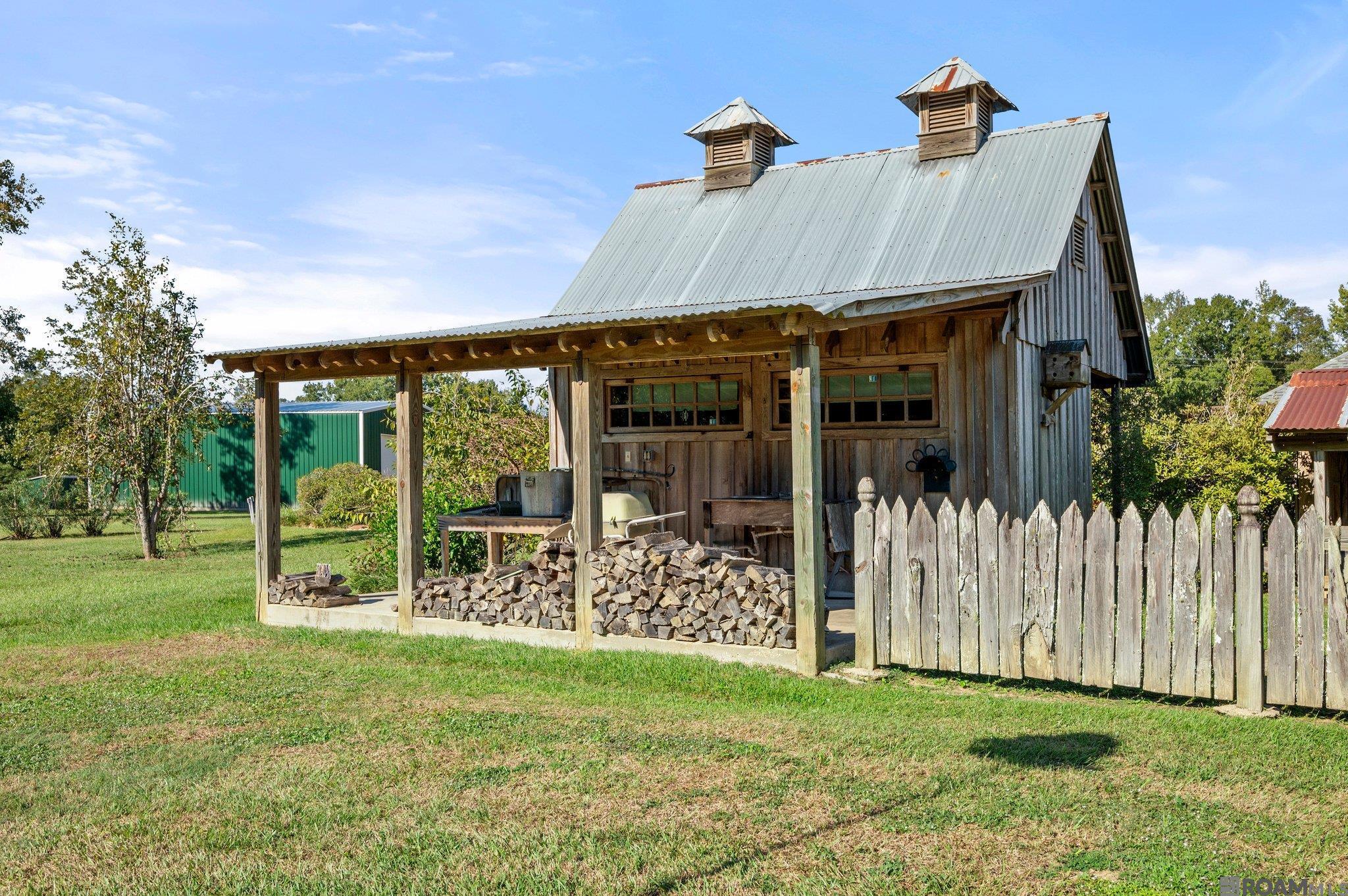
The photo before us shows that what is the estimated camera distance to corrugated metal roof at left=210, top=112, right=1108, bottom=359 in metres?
10.8

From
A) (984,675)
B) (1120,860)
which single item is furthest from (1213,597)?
(1120,860)

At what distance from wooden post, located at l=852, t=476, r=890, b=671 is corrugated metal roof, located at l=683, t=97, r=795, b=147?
7.61 m

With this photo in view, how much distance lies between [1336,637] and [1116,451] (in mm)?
8898

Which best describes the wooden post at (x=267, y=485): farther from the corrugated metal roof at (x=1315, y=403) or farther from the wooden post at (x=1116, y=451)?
the corrugated metal roof at (x=1315, y=403)

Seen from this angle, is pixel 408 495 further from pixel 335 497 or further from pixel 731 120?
pixel 335 497

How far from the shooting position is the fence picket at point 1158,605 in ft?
20.7

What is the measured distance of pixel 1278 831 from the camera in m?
4.29

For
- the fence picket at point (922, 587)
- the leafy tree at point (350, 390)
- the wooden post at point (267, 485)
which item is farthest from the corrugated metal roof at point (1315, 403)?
the leafy tree at point (350, 390)

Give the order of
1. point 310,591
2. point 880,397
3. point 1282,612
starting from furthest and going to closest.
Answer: point 310,591 < point 880,397 < point 1282,612

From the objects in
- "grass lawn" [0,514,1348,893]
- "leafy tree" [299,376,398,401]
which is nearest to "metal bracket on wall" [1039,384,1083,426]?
"grass lawn" [0,514,1348,893]

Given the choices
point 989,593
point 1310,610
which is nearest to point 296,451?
point 989,593

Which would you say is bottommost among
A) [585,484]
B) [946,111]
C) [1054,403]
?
[585,484]

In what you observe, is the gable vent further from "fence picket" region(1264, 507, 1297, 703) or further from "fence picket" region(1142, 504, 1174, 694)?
"fence picket" region(1264, 507, 1297, 703)

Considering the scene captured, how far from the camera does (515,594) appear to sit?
9.19 m
